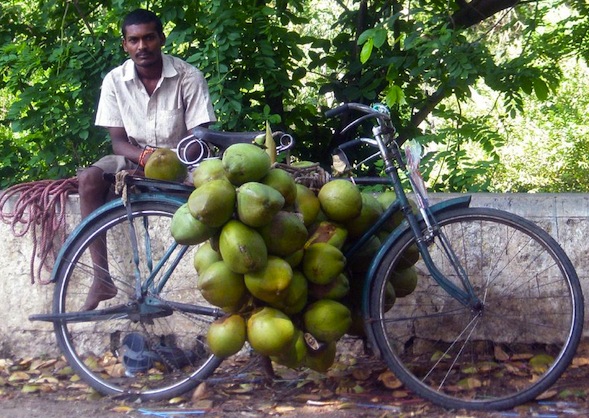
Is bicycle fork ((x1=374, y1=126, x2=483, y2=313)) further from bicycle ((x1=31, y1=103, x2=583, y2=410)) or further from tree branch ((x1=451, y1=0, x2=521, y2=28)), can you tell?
tree branch ((x1=451, y1=0, x2=521, y2=28))

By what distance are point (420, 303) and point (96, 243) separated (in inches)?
64.4

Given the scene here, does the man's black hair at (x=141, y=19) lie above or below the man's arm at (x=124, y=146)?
above

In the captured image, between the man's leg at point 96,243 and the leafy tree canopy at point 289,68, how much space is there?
4.38 feet

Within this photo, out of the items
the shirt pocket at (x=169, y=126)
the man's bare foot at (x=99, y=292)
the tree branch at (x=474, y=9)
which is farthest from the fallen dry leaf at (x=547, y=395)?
the tree branch at (x=474, y=9)

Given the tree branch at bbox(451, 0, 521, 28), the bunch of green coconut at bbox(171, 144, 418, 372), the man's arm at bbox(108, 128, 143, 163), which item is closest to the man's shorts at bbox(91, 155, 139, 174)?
the man's arm at bbox(108, 128, 143, 163)

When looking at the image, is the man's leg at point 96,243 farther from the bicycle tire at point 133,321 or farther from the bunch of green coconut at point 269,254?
the bunch of green coconut at point 269,254

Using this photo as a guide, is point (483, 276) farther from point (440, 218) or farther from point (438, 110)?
point (438, 110)

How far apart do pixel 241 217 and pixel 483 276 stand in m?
1.50

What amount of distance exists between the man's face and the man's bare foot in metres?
1.14

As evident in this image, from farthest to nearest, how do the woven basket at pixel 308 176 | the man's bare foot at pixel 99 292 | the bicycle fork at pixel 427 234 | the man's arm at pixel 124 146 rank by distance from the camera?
the man's arm at pixel 124 146
the man's bare foot at pixel 99 292
the woven basket at pixel 308 176
the bicycle fork at pixel 427 234

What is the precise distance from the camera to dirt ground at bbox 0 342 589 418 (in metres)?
3.81

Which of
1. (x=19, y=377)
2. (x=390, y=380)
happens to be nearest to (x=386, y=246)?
(x=390, y=380)

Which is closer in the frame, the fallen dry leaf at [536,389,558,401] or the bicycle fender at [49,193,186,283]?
the fallen dry leaf at [536,389,558,401]

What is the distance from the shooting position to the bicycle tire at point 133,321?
13.3 feet
